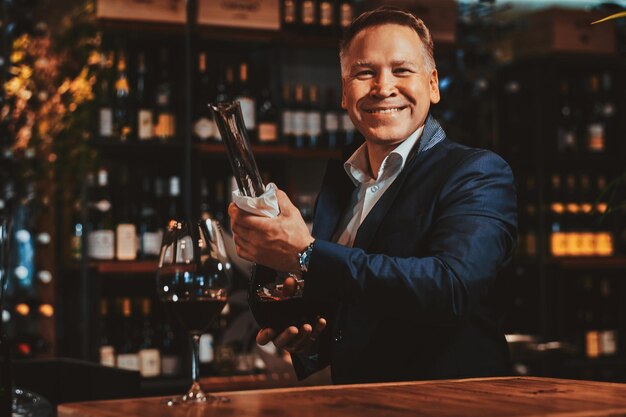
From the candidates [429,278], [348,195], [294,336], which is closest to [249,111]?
[348,195]

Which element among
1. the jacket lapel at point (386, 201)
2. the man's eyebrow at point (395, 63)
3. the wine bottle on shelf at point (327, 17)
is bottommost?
the jacket lapel at point (386, 201)

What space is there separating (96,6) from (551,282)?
277 centimetres

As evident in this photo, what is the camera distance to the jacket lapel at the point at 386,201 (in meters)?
1.55

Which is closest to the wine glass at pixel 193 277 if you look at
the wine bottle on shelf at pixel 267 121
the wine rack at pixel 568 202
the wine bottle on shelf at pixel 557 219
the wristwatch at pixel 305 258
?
the wristwatch at pixel 305 258

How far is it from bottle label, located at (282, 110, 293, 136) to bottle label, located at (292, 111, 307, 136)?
2 cm

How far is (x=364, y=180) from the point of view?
1726 mm

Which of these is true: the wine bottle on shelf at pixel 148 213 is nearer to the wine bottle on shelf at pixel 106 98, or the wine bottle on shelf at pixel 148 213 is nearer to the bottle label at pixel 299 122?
the wine bottle on shelf at pixel 106 98

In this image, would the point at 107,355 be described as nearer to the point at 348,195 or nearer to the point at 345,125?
the point at 345,125

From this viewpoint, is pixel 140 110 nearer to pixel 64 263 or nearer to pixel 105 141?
pixel 105 141

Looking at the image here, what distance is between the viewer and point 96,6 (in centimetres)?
450

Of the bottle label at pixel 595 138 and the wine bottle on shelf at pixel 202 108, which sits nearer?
the wine bottle on shelf at pixel 202 108

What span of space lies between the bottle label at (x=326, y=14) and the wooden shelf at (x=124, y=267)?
1.53 metres

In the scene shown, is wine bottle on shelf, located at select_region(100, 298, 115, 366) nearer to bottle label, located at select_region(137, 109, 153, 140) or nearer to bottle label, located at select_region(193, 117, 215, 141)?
bottle label, located at select_region(137, 109, 153, 140)

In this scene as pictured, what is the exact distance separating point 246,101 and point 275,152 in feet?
0.93
